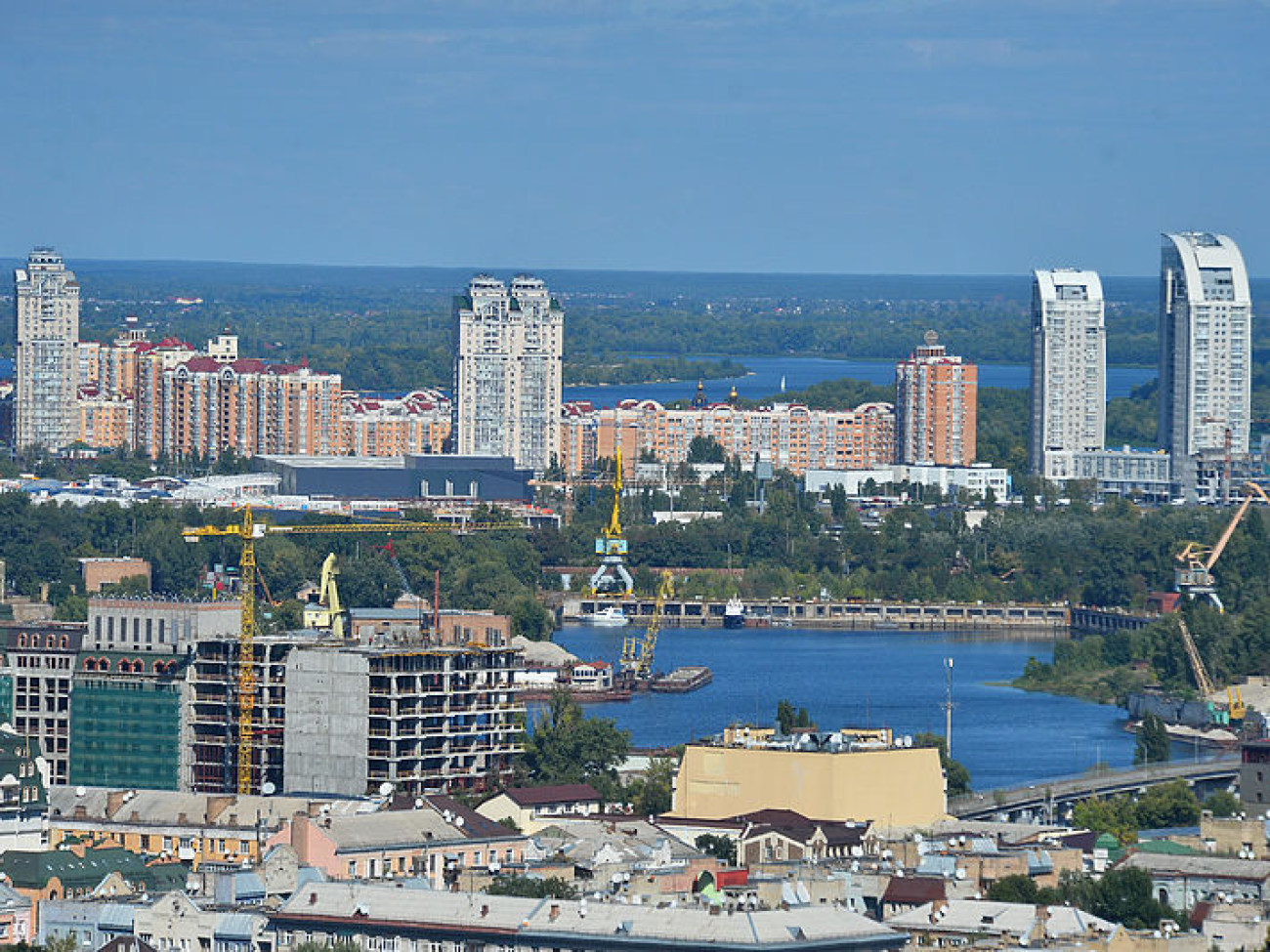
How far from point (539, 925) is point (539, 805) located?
8627 millimetres

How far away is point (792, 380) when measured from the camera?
422ft

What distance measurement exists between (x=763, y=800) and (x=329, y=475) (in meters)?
46.8

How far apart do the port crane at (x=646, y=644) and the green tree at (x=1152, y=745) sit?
435 inches

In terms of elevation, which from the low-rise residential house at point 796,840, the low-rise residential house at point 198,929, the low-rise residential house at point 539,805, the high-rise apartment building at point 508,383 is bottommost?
the low-rise residential house at point 539,805

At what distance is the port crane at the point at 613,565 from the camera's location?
67.2 meters

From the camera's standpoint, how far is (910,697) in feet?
161

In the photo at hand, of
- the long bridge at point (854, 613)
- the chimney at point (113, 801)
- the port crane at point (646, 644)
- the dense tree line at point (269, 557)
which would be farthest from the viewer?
the long bridge at point (854, 613)

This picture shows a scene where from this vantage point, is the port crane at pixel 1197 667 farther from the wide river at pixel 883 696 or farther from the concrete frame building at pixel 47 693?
the concrete frame building at pixel 47 693

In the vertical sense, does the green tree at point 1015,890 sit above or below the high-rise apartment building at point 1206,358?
below

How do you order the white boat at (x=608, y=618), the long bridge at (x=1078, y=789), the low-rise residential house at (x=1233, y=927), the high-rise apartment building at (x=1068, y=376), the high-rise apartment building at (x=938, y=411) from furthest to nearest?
the high-rise apartment building at (x=938, y=411)
the high-rise apartment building at (x=1068, y=376)
the white boat at (x=608, y=618)
the long bridge at (x=1078, y=789)
the low-rise residential house at (x=1233, y=927)

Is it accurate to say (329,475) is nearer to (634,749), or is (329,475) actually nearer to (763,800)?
(634,749)

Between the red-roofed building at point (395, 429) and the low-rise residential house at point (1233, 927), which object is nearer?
the low-rise residential house at point (1233, 927)

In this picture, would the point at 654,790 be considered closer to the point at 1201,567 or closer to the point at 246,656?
the point at 246,656

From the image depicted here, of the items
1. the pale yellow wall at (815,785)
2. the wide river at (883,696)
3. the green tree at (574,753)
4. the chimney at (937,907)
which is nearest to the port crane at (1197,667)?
the wide river at (883,696)
